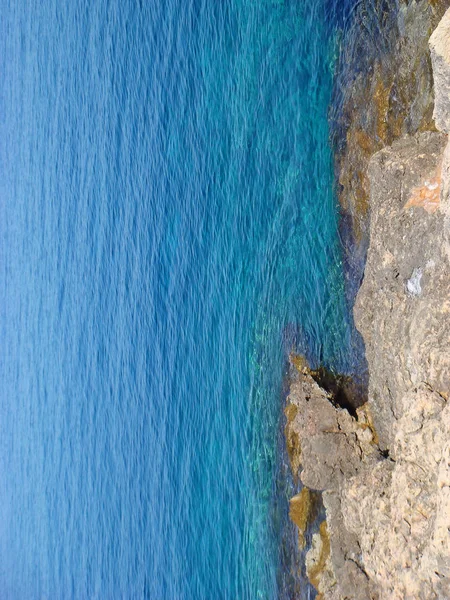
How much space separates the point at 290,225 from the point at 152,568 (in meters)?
5.23

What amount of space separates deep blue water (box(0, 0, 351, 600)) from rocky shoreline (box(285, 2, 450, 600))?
3.57 ft

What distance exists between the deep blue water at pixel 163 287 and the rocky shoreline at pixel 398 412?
109 centimetres

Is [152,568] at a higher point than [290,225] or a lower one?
lower

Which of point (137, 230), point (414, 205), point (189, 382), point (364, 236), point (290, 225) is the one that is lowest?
point (189, 382)

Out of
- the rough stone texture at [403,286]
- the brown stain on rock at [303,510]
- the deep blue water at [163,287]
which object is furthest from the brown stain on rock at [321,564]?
the rough stone texture at [403,286]

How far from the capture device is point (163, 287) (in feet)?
30.1

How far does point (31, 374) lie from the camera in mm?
13008

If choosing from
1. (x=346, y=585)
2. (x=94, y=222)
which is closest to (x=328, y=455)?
(x=346, y=585)

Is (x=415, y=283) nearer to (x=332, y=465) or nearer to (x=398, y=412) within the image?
(x=398, y=412)

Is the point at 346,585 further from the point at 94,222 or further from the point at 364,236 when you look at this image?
the point at 94,222

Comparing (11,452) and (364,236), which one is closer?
(364,236)

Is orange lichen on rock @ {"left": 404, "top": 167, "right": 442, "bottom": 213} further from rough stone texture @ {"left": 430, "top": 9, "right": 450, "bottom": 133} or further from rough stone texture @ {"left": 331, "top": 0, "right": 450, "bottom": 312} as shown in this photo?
rough stone texture @ {"left": 331, "top": 0, "right": 450, "bottom": 312}

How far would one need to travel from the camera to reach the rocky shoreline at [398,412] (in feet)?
12.9

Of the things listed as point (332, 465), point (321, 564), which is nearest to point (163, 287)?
point (332, 465)
